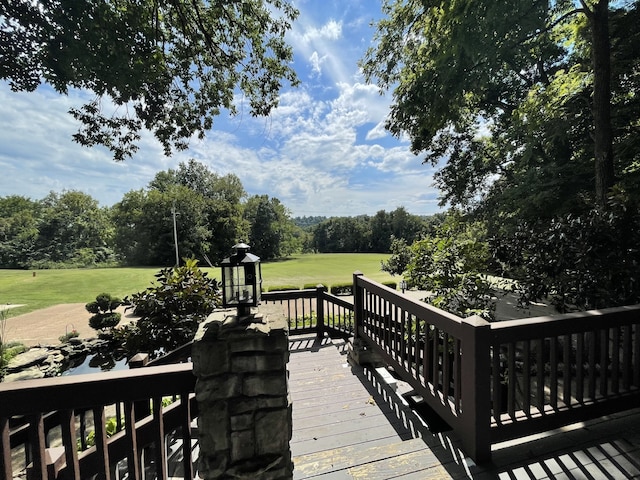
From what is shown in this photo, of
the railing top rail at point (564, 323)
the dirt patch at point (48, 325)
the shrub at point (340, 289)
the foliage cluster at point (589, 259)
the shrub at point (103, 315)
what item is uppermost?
the foliage cluster at point (589, 259)

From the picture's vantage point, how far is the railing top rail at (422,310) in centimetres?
208

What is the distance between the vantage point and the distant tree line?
2750 cm

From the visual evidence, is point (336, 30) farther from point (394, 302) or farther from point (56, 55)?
point (394, 302)

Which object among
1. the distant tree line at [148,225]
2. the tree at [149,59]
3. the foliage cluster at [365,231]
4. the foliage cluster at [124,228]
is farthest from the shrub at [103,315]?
the foliage cluster at [365,231]

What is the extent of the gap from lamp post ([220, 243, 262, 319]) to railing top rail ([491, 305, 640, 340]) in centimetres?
151

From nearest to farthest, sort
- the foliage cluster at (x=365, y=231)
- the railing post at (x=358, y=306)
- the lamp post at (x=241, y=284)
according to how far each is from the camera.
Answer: the lamp post at (x=241, y=284) < the railing post at (x=358, y=306) < the foliage cluster at (x=365, y=231)

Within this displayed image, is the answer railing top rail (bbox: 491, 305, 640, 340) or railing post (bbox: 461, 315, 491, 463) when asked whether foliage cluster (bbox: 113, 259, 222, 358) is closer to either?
railing post (bbox: 461, 315, 491, 463)

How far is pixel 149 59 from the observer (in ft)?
14.2

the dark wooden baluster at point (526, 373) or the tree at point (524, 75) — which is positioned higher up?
the tree at point (524, 75)

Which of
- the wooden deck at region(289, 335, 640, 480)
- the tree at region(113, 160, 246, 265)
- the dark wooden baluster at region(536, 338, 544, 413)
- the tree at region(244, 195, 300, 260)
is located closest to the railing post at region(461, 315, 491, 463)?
the wooden deck at region(289, 335, 640, 480)

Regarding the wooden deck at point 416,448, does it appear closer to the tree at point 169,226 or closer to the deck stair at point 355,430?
the deck stair at point 355,430

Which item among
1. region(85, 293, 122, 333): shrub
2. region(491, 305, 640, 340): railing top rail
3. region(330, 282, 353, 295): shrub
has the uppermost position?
region(491, 305, 640, 340): railing top rail

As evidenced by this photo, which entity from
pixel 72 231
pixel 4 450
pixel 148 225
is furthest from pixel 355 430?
pixel 72 231

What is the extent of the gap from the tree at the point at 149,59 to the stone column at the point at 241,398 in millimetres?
4049
